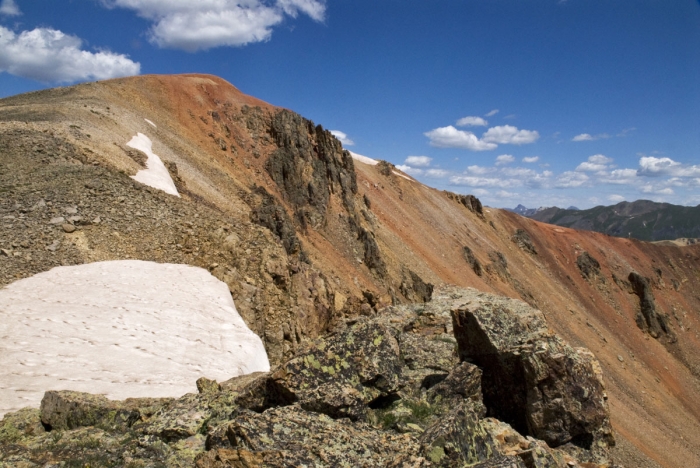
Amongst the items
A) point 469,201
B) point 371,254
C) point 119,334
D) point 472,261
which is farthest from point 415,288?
point 469,201

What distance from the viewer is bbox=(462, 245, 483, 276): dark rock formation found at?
188 ft

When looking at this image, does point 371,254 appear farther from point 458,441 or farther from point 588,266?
point 588,266

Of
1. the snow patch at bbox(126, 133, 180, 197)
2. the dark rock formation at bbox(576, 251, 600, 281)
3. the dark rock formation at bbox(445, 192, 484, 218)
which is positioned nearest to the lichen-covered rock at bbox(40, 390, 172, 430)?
the snow patch at bbox(126, 133, 180, 197)

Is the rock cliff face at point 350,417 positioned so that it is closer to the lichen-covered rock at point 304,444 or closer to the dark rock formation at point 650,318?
the lichen-covered rock at point 304,444

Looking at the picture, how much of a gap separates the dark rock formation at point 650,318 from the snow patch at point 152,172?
73.9 metres

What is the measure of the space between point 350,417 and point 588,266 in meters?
82.4

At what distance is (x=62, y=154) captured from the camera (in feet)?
72.6

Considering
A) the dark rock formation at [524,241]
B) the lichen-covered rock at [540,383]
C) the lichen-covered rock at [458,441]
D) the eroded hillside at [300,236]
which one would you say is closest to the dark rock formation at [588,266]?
the eroded hillside at [300,236]

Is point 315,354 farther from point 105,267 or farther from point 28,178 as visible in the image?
point 28,178

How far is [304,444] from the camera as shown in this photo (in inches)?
226

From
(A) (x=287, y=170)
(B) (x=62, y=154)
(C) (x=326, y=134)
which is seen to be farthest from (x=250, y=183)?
(B) (x=62, y=154)

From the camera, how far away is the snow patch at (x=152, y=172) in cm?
2384

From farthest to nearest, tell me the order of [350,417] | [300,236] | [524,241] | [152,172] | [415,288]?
[524,241] < [415,288] < [300,236] < [152,172] < [350,417]

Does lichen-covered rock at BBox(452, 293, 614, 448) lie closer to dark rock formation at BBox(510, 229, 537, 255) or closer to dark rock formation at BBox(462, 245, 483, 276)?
dark rock formation at BBox(462, 245, 483, 276)
